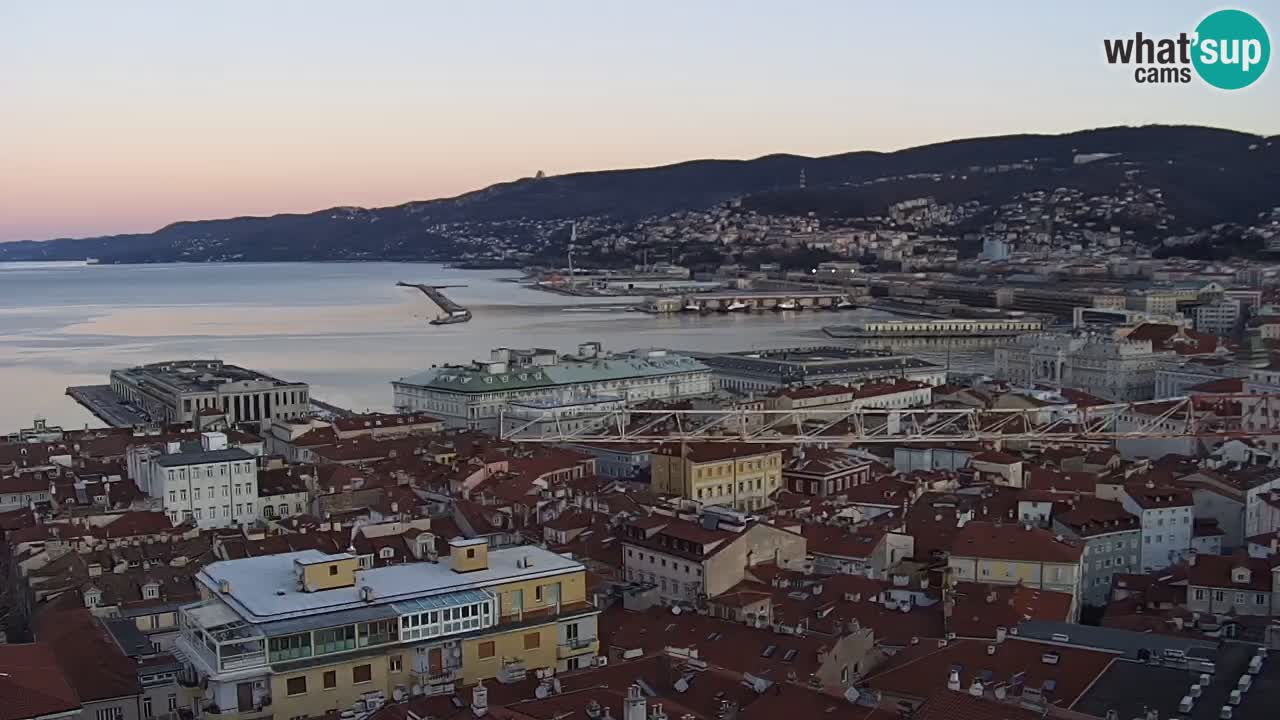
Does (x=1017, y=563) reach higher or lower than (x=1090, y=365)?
higher

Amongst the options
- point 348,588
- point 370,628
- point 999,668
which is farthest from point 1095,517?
point 370,628

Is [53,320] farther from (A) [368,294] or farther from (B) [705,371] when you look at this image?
(B) [705,371]

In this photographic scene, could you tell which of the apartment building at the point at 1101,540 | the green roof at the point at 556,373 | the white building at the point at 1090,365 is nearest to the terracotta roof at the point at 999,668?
the apartment building at the point at 1101,540

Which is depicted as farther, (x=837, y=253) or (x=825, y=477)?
(x=837, y=253)

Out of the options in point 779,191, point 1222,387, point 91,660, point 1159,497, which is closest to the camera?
point 91,660

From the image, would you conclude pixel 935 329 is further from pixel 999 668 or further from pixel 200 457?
pixel 999 668

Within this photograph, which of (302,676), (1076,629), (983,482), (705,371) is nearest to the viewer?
(302,676)

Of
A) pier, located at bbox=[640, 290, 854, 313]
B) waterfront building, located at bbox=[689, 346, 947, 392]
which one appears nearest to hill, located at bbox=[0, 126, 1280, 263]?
pier, located at bbox=[640, 290, 854, 313]

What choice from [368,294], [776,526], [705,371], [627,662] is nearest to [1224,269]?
[705,371]
